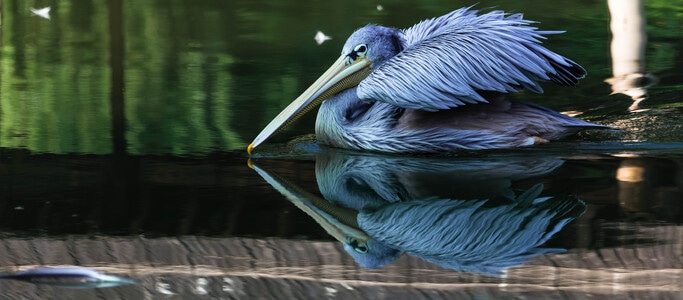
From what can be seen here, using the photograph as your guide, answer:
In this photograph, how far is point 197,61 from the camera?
6426mm

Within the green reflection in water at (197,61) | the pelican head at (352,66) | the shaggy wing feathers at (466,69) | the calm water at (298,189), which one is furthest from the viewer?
the green reflection in water at (197,61)

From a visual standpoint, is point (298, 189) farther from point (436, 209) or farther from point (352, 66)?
point (352, 66)

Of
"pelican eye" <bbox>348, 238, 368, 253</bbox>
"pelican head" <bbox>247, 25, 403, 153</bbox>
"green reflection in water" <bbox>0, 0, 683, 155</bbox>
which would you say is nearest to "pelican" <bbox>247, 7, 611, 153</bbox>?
"pelican head" <bbox>247, 25, 403, 153</bbox>

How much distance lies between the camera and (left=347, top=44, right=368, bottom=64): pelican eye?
4.61 meters

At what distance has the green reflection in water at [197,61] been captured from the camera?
5.02m

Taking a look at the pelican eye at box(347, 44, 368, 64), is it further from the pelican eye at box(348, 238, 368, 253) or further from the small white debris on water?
the small white debris on water

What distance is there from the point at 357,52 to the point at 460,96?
579 millimetres

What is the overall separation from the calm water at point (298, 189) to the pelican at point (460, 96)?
0.09 meters

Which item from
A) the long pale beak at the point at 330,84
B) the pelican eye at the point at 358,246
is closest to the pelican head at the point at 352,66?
the long pale beak at the point at 330,84

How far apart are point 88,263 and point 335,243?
753 millimetres

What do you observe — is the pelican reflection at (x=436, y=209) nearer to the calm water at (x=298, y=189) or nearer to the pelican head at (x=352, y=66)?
the calm water at (x=298, y=189)

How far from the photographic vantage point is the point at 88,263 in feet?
10.4

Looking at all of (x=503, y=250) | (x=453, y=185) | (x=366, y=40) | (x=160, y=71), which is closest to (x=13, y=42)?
(x=160, y=71)

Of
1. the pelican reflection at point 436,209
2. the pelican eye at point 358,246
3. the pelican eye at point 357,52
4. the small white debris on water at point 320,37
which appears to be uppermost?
the small white debris on water at point 320,37
